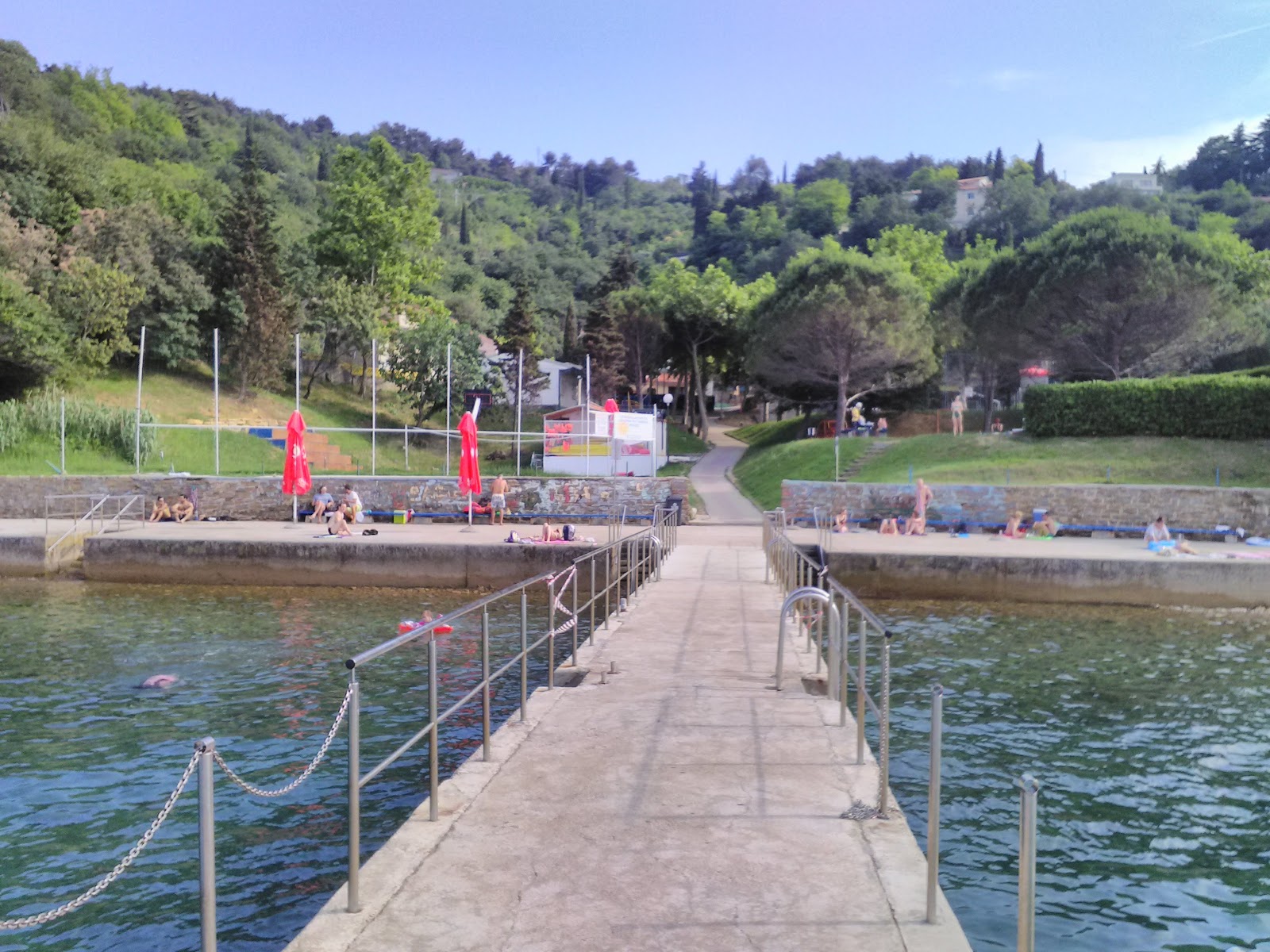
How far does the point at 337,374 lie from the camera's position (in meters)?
56.5

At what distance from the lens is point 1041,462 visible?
32406 millimetres

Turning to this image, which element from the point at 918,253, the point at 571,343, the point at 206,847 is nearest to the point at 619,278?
the point at 571,343

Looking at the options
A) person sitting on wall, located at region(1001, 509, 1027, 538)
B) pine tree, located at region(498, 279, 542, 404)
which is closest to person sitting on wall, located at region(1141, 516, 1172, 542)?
person sitting on wall, located at region(1001, 509, 1027, 538)

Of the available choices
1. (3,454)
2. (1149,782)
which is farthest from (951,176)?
(1149,782)

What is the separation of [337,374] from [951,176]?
163481 millimetres

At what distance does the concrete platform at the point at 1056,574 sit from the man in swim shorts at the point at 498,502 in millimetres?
9098

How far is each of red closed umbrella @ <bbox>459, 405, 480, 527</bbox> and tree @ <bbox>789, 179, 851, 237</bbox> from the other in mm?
135857

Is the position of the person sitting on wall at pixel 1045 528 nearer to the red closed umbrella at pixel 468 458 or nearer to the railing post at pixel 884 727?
the red closed umbrella at pixel 468 458

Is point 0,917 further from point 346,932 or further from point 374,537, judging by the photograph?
point 374,537

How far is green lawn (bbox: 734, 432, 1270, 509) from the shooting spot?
30969 millimetres

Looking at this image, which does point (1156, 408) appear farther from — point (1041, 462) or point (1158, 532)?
point (1158, 532)

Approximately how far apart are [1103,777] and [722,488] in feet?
105

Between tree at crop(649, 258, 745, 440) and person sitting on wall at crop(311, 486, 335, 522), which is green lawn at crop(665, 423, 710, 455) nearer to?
tree at crop(649, 258, 745, 440)

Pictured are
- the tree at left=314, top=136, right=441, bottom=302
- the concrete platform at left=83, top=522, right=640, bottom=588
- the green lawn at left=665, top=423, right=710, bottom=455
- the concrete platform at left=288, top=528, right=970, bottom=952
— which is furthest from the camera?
the tree at left=314, top=136, right=441, bottom=302
